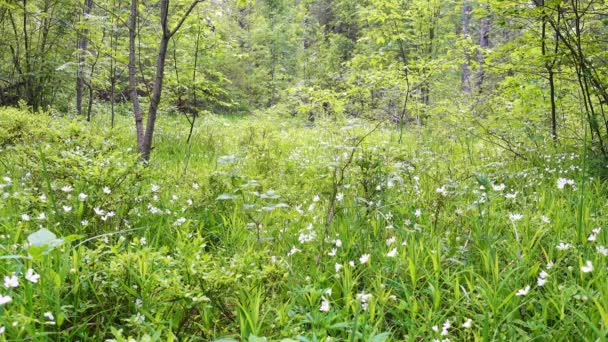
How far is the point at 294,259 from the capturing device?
2.54 metres

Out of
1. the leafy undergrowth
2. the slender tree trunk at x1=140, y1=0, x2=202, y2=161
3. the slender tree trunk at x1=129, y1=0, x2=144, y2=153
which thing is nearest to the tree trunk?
the slender tree trunk at x1=140, y1=0, x2=202, y2=161

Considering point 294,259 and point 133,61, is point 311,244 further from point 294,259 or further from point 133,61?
point 133,61

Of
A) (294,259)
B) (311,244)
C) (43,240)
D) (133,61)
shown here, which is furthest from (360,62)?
(43,240)

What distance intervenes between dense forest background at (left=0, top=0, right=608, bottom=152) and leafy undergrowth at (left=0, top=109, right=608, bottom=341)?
146cm

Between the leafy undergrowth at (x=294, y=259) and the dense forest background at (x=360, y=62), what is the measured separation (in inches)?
57.4

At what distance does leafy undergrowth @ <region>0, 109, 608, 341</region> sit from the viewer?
5.68 ft

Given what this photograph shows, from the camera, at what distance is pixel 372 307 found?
6.10ft

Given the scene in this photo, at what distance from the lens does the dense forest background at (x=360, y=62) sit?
4398 millimetres

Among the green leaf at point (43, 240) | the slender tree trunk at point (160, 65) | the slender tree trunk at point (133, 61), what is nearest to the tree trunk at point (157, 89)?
the slender tree trunk at point (160, 65)

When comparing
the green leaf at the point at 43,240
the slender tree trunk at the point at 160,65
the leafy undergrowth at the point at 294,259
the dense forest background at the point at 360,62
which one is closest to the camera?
the green leaf at the point at 43,240

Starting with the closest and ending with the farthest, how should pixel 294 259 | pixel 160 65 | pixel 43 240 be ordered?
1. pixel 43 240
2. pixel 294 259
3. pixel 160 65

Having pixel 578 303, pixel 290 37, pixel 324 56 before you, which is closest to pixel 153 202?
pixel 578 303

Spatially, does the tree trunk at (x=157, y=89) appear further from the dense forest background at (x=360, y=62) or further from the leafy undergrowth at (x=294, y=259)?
the leafy undergrowth at (x=294, y=259)

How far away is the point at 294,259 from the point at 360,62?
650 cm
